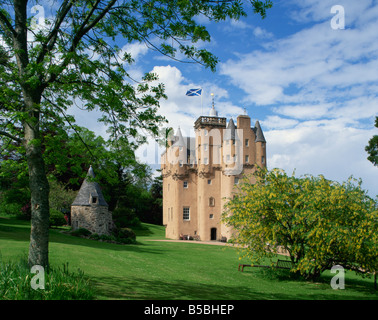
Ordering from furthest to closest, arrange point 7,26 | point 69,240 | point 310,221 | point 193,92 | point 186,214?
point 186,214, point 193,92, point 69,240, point 310,221, point 7,26

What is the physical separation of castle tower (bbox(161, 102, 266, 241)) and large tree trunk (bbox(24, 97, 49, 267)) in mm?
38637

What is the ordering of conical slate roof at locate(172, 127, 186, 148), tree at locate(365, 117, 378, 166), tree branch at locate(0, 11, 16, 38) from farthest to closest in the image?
conical slate roof at locate(172, 127, 186, 148)
tree at locate(365, 117, 378, 166)
tree branch at locate(0, 11, 16, 38)

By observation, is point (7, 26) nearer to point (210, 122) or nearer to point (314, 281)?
point (314, 281)

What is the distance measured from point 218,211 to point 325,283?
32440mm

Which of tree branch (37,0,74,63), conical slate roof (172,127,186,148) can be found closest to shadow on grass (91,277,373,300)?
tree branch (37,0,74,63)

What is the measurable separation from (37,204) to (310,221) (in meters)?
11.4

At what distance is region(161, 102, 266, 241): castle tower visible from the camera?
1933 inches

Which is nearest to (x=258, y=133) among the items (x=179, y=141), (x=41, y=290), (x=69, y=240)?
(x=179, y=141)

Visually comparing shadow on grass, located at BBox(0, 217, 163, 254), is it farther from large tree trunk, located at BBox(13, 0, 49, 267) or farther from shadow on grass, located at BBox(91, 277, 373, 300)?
large tree trunk, located at BBox(13, 0, 49, 267)

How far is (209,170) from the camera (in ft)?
166

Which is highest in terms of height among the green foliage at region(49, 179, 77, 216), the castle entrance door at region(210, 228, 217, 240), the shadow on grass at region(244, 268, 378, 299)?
the green foliage at region(49, 179, 77, 216)

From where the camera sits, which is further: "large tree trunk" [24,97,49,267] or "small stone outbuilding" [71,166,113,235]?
"small stone outbuilding" [71,166,113,235]
